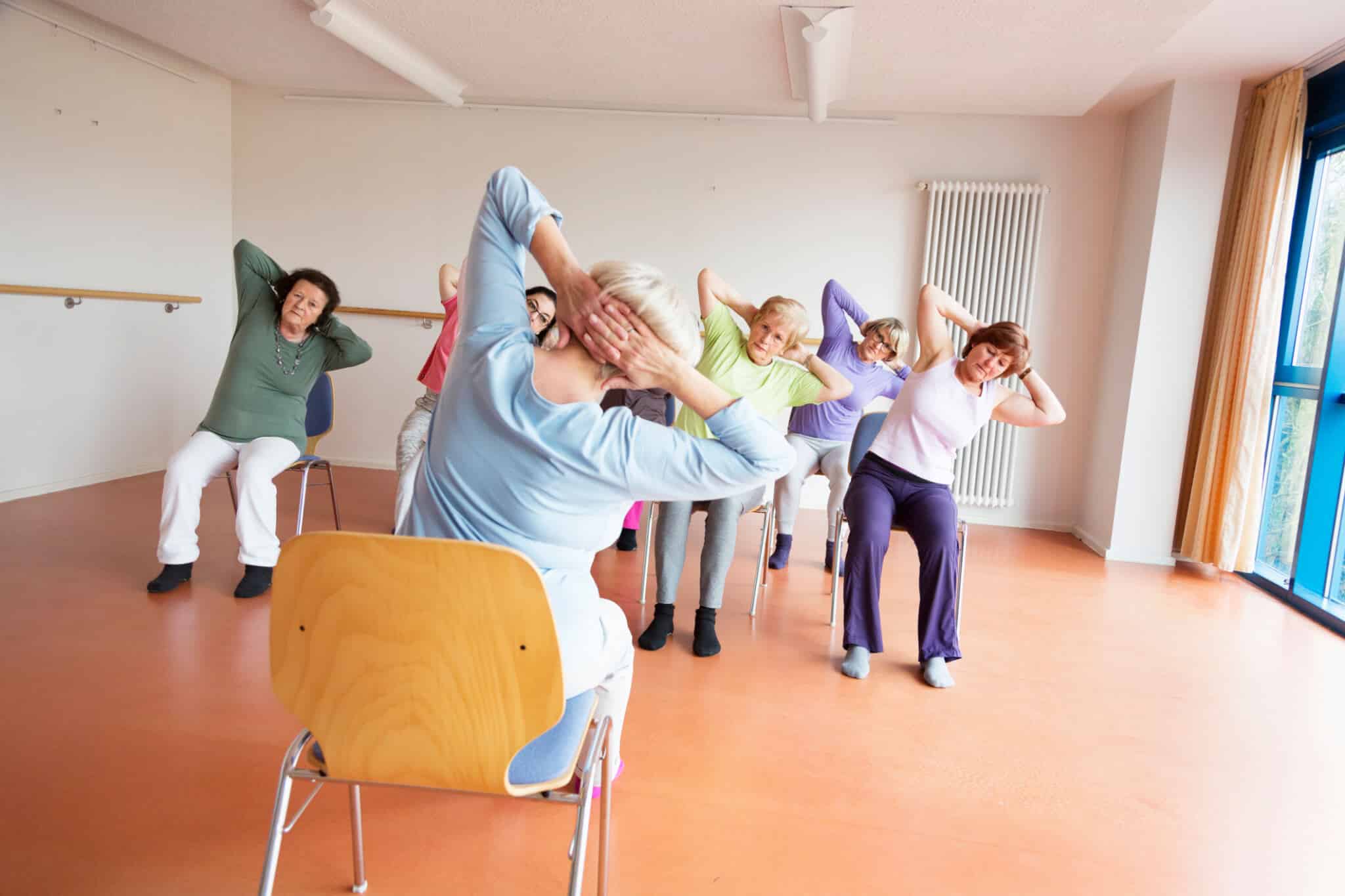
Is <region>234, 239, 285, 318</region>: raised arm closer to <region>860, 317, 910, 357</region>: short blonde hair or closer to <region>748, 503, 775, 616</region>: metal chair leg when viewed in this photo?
<region>748, 503, 775, 616</region>: metal chair leg

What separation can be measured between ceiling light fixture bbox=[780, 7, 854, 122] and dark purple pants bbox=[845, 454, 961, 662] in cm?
195

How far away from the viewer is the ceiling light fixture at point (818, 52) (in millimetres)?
3447

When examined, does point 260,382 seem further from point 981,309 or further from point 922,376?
point 981,309

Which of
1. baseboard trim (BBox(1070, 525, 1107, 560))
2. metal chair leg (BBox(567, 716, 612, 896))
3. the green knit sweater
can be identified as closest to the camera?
metal chair leg (BBox(567, 716, 612, 896))

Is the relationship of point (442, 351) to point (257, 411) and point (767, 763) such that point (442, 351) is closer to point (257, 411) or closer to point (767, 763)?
point (257, 411)

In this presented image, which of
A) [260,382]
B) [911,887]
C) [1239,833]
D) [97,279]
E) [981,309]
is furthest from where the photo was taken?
[981,309]

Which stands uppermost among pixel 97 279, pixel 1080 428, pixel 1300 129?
pixel 1300 129

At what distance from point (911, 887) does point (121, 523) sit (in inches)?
146

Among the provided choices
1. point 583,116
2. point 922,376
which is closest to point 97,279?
point 583,116

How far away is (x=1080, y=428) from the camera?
5129 millimetres

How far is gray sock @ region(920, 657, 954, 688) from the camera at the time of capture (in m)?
2.67

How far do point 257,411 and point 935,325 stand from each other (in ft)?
8.03

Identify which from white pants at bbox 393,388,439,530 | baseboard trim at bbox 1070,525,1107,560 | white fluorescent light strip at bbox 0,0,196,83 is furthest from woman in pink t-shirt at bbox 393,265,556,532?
baseboard trim at bbox 1070,525,1107,560

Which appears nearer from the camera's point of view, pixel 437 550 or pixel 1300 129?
pixel 437 550
